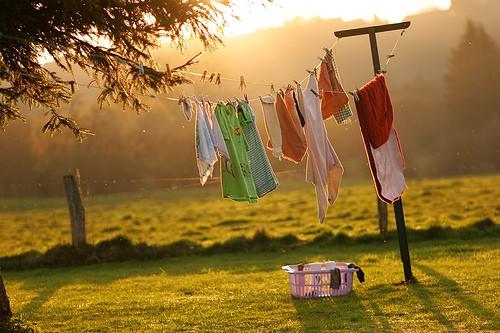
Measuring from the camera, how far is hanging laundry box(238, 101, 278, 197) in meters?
9.00

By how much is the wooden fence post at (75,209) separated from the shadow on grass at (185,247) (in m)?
0.21

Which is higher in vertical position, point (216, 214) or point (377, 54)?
point (377, 54)

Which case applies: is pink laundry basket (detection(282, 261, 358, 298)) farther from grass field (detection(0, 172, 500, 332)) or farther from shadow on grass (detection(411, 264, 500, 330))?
shadow on grass (detection(411, 264, 500, 330))

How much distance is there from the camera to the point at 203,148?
849 centimetres

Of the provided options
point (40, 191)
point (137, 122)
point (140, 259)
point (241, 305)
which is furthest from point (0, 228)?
point (241, 305)

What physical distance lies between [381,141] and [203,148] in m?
2.43

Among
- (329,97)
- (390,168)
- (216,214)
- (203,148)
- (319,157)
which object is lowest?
(216,214)

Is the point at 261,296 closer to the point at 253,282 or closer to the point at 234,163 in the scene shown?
the point at 253,282

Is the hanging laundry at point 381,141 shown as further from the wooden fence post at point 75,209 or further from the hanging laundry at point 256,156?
the wooden fence post at point 75,209

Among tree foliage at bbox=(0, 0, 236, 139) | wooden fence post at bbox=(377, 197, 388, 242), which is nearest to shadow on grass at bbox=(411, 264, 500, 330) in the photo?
tree foliage at bbox=(0, 0, 236, 139)

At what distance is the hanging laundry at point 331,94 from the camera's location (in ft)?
32.2

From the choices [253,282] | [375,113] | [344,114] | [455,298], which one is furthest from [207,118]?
[253,282]

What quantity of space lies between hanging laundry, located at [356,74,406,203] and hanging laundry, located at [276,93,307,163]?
35.9 inches

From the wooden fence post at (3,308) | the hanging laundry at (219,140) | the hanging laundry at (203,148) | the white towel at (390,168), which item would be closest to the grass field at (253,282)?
the wooden fence post at (3,308)
